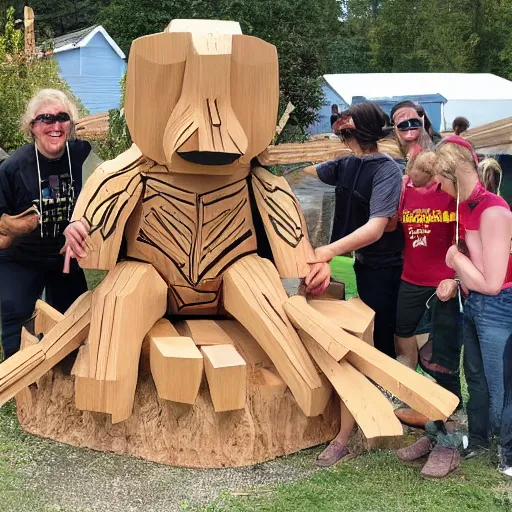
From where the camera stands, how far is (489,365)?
2.50m

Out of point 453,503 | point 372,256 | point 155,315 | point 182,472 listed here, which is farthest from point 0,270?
point 453,503

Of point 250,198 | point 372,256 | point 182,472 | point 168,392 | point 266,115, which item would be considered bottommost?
point 182,472

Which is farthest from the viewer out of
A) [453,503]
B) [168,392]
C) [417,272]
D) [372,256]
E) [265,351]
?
[372,256]

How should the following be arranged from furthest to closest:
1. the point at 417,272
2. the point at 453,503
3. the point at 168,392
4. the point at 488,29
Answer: the point at 488,29, the point at 417,272, the point at 168,392, the point at 453,503

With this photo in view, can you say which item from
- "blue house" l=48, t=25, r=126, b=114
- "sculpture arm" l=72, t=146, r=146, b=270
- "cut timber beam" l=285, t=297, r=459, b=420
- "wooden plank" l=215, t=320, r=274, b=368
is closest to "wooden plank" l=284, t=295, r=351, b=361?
"cut timber beam" l=285, t=297, r=459, b=420

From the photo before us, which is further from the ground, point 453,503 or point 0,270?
point 0,270

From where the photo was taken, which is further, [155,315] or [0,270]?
[0,270]

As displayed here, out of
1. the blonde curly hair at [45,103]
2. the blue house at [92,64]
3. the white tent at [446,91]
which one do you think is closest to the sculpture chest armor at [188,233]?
the blonde curly hair at [45,103]

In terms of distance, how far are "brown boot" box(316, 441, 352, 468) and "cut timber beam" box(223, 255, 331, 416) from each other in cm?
16

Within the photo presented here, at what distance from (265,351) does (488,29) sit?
2122cm

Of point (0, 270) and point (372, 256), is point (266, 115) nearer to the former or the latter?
point (372, 256)

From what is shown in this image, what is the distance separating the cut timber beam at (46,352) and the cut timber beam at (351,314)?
0.92m

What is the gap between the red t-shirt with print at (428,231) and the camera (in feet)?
9.37

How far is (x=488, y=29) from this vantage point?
69.9ft
